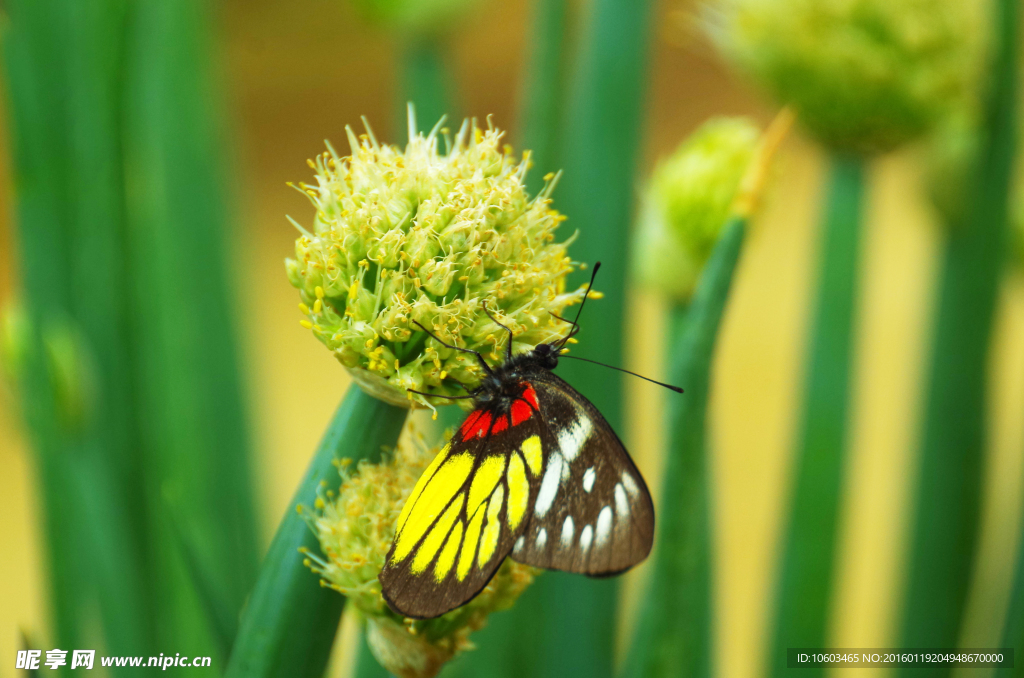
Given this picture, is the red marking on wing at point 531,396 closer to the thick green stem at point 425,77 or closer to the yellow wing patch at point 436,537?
the yellow wing patch at point 436,537

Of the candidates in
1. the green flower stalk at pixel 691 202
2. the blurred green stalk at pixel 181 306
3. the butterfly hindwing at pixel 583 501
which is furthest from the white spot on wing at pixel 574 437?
the blurred green stalk at pixel 181 306

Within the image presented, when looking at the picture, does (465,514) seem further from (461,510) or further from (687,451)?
(687,451)

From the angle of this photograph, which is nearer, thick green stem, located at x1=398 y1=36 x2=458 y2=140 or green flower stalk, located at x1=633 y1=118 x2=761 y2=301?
green flower stalk, located at x1=633 y1=118 x2=761 y2=301

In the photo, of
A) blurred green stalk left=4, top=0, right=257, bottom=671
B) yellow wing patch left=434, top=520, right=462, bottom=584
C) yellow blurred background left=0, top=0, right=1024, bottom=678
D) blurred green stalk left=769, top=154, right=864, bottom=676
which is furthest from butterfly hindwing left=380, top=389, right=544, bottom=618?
yellow blurred background left=0, top=0, right=1024, bottom=678

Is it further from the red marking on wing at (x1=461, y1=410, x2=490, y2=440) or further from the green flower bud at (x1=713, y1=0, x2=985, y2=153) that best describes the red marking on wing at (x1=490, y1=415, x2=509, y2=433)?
the green flower bud at (x1=713, y1=0, x2=985, y2=153)

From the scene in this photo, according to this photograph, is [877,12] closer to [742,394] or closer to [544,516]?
[544,516]

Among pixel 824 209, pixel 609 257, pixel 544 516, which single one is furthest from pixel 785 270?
pixel 544 516
